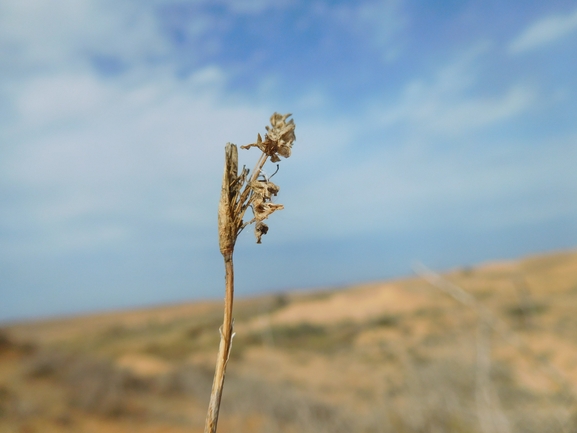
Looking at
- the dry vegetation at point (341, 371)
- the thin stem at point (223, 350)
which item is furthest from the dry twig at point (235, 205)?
the dry vegetation at point (341, 371)

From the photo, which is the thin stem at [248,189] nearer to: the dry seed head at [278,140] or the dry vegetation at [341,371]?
the dry seed head at [278,140]

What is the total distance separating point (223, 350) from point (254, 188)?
0.19 metres

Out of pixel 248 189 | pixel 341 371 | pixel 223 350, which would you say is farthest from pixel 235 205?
pixel 341 371

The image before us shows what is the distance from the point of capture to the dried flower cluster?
0.53 meters

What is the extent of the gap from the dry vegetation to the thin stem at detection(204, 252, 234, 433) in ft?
4.54

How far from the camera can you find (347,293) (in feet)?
114

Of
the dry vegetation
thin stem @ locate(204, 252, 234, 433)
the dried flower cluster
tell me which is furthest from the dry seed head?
the dry vegetation

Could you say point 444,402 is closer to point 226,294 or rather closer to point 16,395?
point 226,294

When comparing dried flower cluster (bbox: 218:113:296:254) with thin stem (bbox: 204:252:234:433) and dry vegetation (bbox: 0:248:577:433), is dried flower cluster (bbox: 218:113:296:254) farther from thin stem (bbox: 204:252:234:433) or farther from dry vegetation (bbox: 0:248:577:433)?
dry vegetation (bbox: 0:248:577:433)

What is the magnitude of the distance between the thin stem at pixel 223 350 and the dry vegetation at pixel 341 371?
1.38 m

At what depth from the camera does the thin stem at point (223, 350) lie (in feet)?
1.43

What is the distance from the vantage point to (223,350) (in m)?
0.47

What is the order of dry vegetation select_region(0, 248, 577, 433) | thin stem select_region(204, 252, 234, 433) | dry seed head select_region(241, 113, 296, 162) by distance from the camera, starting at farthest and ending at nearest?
1. dry vegetation select_region(0, 248, 577, 433)
2. dry seed head select_region(241, 113, 296, 162)
3. thin stem select_region(204, 252, 234, 433)

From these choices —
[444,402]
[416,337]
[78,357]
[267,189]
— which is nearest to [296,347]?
[416,337]
